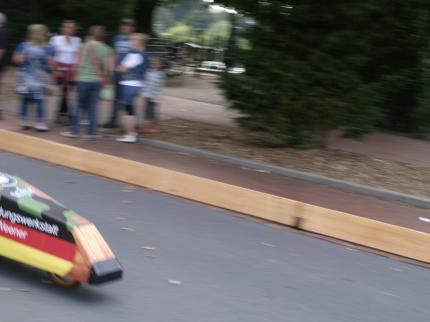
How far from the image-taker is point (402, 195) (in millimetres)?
9148

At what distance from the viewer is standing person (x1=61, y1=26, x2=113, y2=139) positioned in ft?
34.0

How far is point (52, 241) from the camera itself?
4773 mm

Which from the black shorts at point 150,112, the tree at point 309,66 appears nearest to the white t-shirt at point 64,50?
the black shorts at point 150,112

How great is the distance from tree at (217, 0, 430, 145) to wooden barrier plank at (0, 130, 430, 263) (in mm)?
2600

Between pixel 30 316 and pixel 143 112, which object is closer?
pixel 30 316

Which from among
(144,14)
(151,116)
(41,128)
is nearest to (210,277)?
(41,128)

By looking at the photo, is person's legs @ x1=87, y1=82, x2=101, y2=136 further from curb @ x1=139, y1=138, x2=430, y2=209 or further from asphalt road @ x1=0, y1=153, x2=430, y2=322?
asphalt road @ x1=0, y1=153, x2=430, y2=322

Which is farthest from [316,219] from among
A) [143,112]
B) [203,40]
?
[203,40]

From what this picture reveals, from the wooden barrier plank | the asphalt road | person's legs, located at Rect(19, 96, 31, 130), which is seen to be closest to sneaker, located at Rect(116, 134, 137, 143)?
person's legs, located at Rect(19, 96, 31, 130)

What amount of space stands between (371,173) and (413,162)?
1.44 metres

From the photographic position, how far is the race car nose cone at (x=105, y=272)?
460 centimetres

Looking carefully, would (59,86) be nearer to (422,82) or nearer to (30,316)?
(422,82)

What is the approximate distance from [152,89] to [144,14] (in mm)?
5533

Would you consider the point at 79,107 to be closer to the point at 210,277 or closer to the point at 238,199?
the point at 238,199
